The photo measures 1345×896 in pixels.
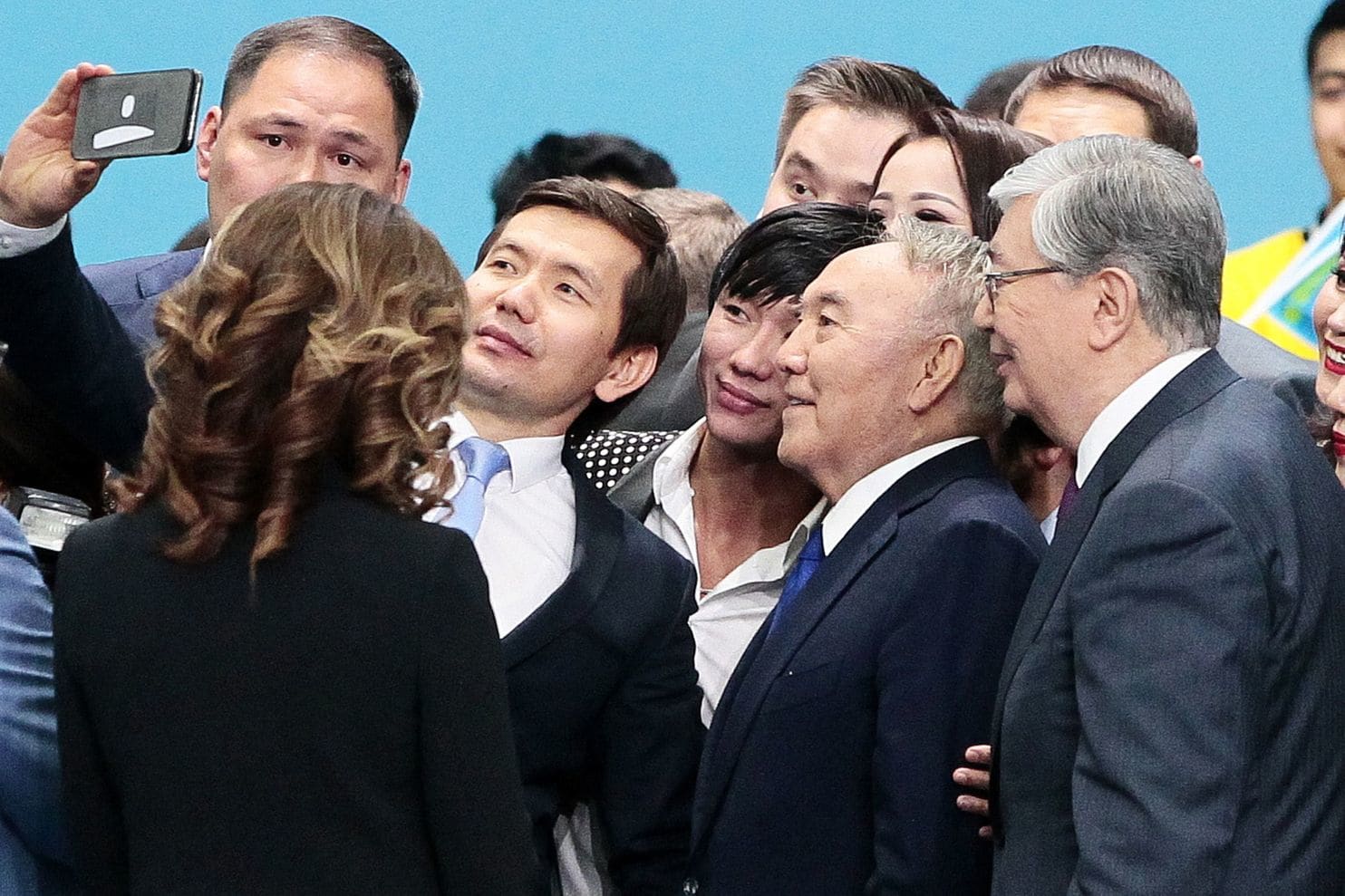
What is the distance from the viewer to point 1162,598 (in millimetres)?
2021

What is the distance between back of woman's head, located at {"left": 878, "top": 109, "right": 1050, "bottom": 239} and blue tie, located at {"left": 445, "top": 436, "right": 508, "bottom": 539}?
102cm

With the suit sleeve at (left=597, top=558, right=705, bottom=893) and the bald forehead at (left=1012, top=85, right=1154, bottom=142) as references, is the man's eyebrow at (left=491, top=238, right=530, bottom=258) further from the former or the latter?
the bald forehead at (left=1012, top=85, right=1154, bottom=142)

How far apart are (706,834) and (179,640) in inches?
34.1

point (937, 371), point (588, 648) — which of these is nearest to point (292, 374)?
point (588, 648)

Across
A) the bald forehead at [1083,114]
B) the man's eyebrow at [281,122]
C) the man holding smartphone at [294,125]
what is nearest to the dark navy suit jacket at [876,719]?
the man holding smartphone at [294,125]

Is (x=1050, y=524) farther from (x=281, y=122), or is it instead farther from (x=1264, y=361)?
(x=281, y=122)

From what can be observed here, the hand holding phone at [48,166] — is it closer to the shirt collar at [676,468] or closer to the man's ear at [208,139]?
the man's ear at [208,139]

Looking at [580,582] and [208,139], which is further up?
[208,139]

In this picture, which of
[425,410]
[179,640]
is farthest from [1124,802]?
[179,640]

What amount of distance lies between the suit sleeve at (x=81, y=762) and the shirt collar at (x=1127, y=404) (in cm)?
111

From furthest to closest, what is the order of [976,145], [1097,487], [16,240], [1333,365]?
1. [976,145]
2. [1333,365]
3. [16,240]
4. [1097,487]

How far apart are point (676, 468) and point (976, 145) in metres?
0.76

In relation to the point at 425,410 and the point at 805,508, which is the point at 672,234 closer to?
the point at 805,508

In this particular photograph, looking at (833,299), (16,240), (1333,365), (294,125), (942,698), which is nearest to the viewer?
(942,698)
